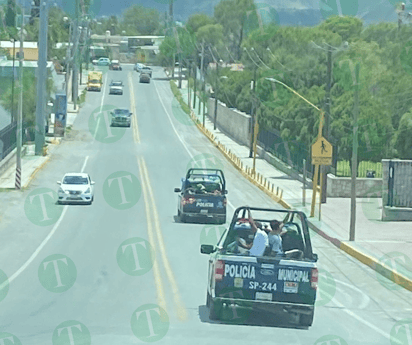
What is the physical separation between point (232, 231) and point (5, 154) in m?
41.6

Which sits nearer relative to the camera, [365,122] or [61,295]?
[61,295]

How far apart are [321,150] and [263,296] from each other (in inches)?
964

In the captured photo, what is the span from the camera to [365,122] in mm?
59312

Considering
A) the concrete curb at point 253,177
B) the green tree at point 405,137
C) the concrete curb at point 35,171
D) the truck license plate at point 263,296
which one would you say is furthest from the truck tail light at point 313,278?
the green tree at point 405,137

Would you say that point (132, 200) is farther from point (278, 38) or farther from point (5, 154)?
point (278, 38)

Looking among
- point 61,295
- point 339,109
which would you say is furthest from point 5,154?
point 61,295

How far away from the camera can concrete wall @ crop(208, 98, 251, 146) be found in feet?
268

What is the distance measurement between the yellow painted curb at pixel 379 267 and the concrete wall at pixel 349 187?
1910 cm

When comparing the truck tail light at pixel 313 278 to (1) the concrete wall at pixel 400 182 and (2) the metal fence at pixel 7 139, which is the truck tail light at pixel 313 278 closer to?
(1) the concrete wall at pixel 400 182

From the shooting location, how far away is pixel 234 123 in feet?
292

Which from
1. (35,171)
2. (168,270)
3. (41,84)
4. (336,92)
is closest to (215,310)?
(168,270)

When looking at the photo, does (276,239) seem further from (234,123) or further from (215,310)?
(234,123)

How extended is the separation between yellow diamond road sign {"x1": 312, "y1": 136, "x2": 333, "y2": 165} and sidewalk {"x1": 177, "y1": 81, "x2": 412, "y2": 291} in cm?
258

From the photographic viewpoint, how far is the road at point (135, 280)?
15.3 m
